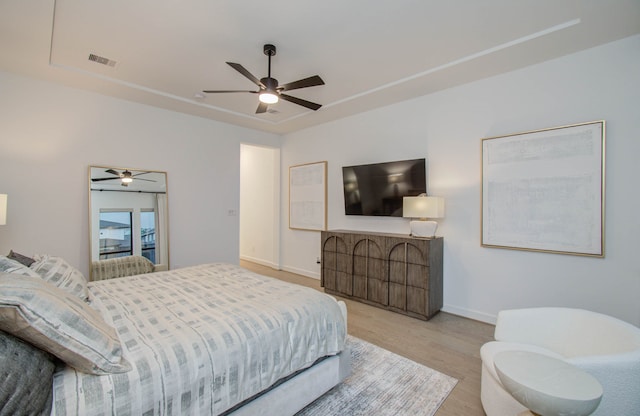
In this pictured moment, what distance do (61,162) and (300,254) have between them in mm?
3883

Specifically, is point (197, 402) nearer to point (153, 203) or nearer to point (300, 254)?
point (153, 203)

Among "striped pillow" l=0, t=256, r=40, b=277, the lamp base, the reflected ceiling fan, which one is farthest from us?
the reflected ceiling fan

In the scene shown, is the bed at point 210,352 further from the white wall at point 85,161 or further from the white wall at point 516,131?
the white wall at point 516,131

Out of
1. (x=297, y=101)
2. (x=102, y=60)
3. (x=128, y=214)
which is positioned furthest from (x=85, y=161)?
(x=297, y=101)

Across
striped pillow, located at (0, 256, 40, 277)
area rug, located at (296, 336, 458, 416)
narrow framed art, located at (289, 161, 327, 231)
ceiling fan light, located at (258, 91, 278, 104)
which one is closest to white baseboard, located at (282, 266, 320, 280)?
narrow framed art, located at (289, 161, 327, 231)

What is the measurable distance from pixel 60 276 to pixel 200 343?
140 centimetres

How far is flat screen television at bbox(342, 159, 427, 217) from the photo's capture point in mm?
3910

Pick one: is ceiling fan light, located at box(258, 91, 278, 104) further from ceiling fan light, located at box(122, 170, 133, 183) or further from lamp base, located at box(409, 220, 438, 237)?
ceiling fan light, located at box(122, 170, 133, 183)

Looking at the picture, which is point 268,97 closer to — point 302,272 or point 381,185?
point 381,185

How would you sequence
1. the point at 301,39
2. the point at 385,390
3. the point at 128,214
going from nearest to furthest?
the point at 385,390, the point at 301,39, the point at 128,214

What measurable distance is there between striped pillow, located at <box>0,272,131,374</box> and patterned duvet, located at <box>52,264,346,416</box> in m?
0.07

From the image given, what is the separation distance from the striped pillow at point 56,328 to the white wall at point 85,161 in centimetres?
302

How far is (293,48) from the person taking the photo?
2.81 m

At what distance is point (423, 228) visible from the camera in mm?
3639
